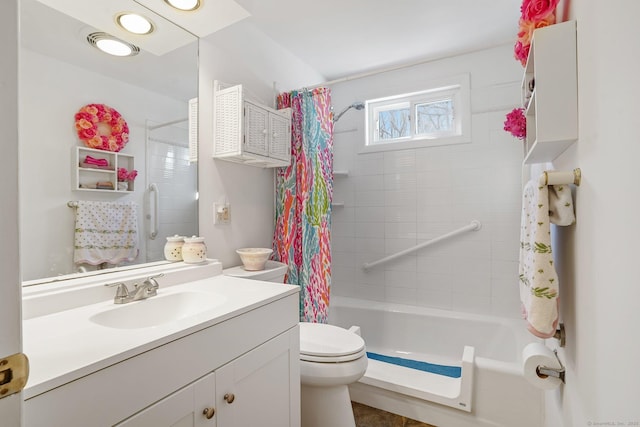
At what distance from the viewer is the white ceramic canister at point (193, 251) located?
4.70 ft

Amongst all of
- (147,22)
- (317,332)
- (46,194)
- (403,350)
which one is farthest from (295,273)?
(147,22)

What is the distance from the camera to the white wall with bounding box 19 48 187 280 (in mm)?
987

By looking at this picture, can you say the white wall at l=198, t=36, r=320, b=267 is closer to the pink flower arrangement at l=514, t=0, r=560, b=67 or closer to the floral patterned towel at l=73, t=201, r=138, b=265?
the floral patterned towel at l=73, t=201, r=138, b=265

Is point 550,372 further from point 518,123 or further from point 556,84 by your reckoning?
point 518,123

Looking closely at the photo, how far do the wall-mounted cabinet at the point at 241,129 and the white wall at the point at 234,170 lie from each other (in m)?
0.06

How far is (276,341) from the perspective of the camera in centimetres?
112

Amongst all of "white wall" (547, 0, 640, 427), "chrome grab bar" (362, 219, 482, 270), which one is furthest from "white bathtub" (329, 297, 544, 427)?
"white wall" (547, 0, 640, 427)

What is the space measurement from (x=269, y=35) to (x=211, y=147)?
3.29 ft

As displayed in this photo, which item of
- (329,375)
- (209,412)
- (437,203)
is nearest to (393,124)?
(437,203)

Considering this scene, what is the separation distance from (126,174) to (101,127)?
0.20m

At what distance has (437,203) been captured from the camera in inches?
96.2

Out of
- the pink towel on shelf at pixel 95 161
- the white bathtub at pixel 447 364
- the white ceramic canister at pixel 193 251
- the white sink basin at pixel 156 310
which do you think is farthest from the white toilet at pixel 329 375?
the pink towel on shelf at pixel 95 161

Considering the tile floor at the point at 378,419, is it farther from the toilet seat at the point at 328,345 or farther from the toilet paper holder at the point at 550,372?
the toilet paper holder at the point at 550,372

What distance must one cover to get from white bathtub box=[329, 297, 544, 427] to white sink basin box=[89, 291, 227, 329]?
1103 millimetres
